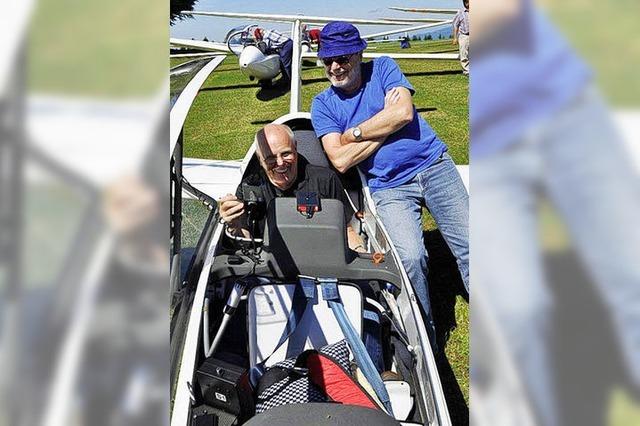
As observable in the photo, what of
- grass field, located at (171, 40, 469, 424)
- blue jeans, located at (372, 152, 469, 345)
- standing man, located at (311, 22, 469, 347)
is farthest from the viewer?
grass field, located at (171, 40, 469, 424)

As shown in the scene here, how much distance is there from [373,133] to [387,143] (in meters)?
0.11

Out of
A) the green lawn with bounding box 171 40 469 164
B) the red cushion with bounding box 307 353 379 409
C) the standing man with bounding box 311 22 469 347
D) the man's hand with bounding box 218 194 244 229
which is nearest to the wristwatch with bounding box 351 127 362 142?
the standing man with bounding box 311 22 469 347

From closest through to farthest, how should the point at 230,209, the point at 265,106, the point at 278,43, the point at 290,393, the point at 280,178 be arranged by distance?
the point at 290,393 → the point at 230,209 → the point at 280,178 → the point at 278,43 → the point at 265,106

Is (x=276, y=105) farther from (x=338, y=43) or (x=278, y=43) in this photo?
(x=338, y=43)

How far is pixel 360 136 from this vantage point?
300 centimetres

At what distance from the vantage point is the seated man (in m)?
2.56

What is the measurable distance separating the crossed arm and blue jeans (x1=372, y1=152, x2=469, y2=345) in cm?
22
